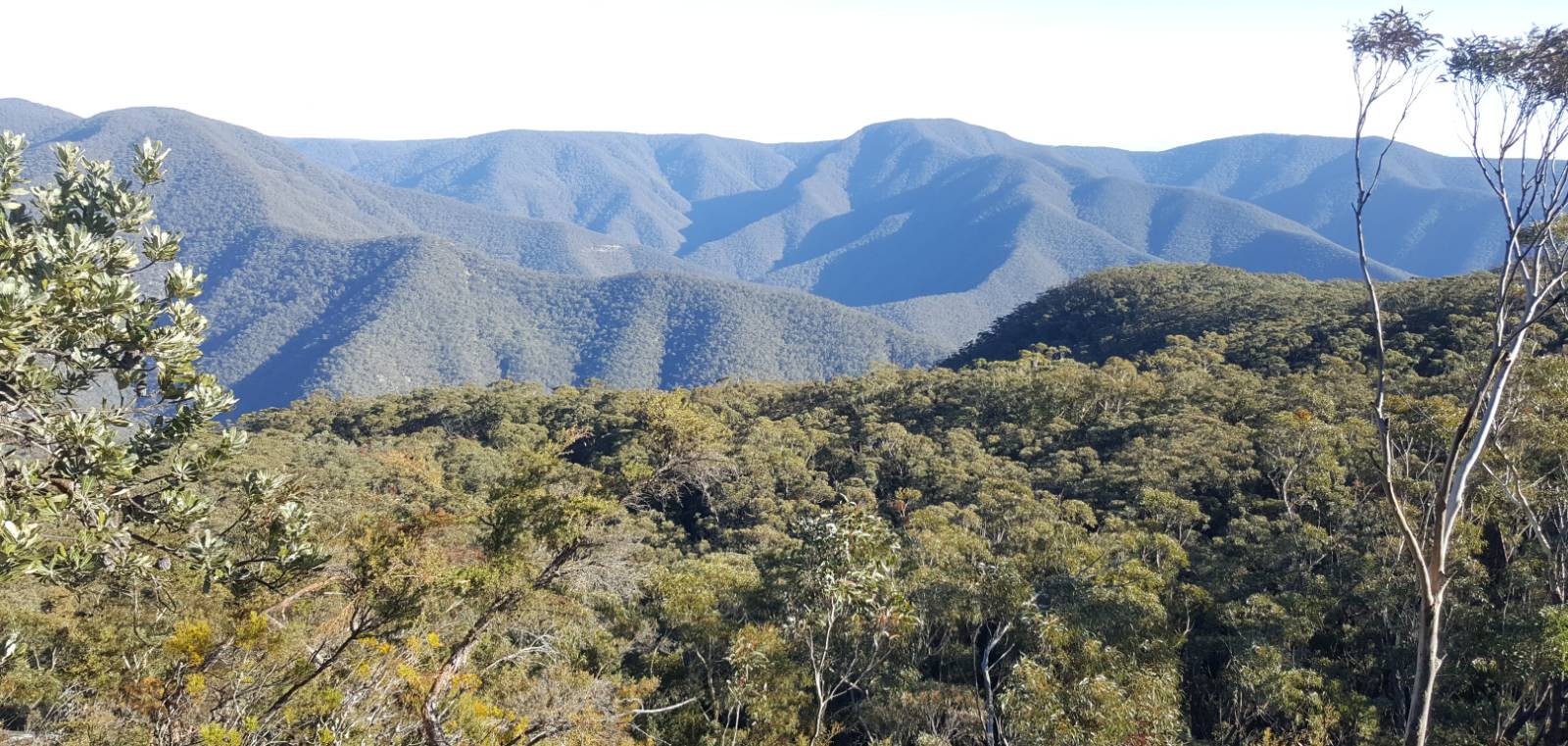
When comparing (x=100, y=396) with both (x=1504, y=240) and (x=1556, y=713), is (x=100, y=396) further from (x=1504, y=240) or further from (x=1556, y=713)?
(x=1556, y=713)

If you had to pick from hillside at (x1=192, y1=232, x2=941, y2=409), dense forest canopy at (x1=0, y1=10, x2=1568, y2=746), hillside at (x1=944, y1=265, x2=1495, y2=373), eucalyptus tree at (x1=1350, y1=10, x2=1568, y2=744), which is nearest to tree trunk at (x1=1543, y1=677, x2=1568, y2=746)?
dense forest canopy at (x1=0, y1=10, x2=1568, y2=746)

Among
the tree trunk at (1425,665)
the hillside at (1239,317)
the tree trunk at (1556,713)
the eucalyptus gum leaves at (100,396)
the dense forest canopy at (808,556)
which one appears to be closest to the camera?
the eucalyptus gum leaves at (100,396)

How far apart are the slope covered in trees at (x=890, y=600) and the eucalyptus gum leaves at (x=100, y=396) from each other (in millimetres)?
781

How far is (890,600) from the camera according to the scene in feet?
56.0

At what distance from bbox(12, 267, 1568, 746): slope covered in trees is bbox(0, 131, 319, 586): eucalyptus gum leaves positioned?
0.78 m

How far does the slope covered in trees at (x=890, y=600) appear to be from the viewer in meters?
9.66

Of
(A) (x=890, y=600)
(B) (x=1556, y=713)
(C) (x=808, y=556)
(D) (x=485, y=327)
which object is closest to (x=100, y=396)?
(C) (x=808, y=556)

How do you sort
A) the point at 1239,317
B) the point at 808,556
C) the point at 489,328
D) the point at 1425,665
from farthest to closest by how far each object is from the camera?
1. the point at 489,328
2. the point at 1239,317
3. the point at 808,556
4. the point at 1425,665

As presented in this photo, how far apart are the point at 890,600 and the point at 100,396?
1445 cm

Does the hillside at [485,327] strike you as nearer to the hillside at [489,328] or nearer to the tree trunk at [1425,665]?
the hillside at [489,328]

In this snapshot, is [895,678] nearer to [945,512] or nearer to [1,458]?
[945,512]

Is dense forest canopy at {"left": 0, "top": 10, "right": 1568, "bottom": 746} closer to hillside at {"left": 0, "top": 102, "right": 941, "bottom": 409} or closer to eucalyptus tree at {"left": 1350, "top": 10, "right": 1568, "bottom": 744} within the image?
eucalyptus tree at {"left": 1350, "top": 10, "right": 1568, "bottom": 744}

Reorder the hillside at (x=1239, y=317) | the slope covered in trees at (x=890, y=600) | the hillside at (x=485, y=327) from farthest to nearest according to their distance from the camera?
the hillside at (x=485, y=327) → the hillside at (x=1239, y=317) → the slope covered in trees at (x=890, y=600)

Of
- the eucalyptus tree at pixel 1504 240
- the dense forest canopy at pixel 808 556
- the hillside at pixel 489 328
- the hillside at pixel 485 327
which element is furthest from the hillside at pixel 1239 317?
the hillside at pixel 485 327
